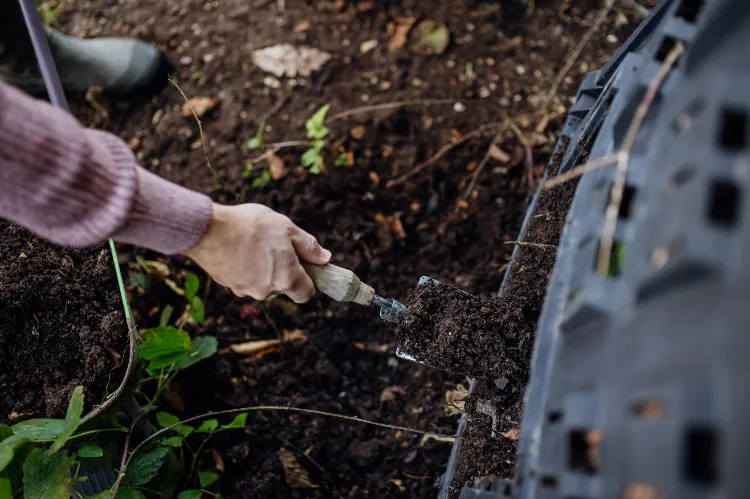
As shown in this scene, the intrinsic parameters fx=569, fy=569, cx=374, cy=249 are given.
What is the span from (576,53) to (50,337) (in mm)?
1789

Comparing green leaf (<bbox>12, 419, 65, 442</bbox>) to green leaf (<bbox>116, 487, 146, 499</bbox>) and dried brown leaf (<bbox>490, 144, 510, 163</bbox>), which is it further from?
dried brown leaf (<bbox>490, 144, 510, 163</bbox>)

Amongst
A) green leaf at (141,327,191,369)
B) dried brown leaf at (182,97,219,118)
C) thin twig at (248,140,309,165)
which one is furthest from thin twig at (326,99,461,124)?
green leaf at (141,327,191,369)

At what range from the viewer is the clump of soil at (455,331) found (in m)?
1.18

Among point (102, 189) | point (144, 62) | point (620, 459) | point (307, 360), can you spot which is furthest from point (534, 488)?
point (144, 62)

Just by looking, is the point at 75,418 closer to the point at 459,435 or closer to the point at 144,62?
the point at 459,435

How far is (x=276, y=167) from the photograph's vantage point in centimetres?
191

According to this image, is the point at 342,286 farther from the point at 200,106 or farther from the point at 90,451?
the point at 200,106

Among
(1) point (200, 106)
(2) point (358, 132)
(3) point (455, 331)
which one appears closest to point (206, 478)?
(3) point (455, 331)

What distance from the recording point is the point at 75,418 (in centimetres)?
104

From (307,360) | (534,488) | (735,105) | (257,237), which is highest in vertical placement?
(735,105)

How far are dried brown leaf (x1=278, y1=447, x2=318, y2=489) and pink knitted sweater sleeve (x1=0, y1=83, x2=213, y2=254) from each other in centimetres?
82

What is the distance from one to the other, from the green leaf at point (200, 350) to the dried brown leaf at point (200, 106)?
0.90m

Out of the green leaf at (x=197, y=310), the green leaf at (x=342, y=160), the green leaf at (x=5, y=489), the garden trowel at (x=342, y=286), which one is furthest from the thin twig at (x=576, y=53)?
the green leaf at (x=5, y=489)

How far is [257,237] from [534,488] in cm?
69
